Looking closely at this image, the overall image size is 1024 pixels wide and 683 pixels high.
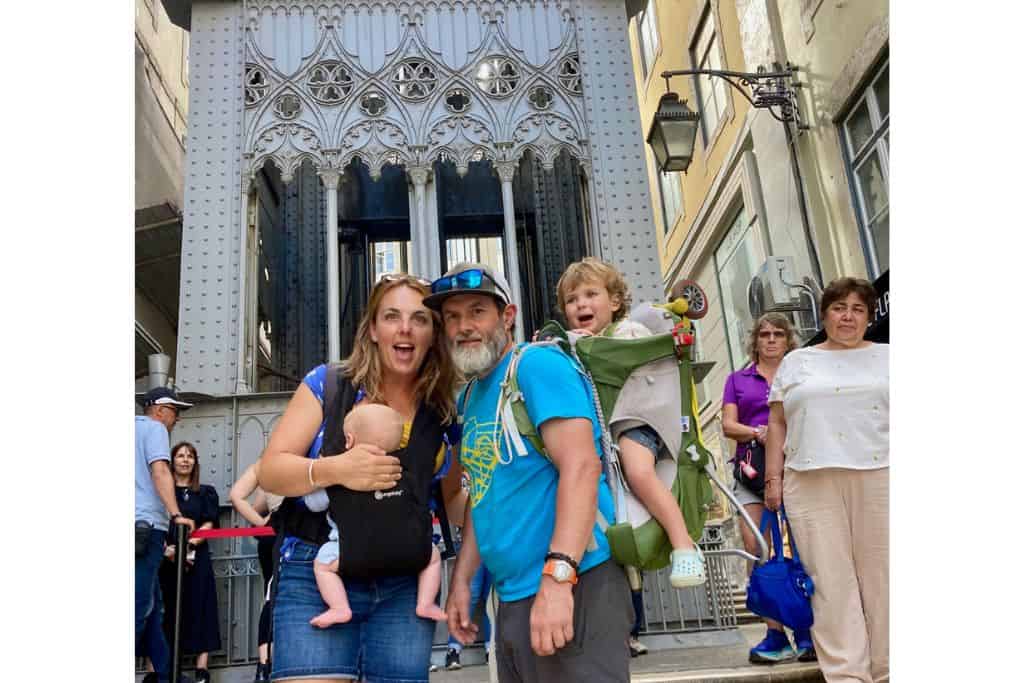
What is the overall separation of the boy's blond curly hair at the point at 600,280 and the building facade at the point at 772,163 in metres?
6.25

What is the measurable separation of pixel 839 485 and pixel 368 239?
778 cm

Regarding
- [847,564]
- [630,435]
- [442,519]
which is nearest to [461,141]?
[847,564]

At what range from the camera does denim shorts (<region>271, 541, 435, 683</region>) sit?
2381 millimetres

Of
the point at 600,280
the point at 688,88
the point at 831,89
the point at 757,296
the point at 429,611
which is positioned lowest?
the point at 429,611

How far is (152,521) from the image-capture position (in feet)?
18.4

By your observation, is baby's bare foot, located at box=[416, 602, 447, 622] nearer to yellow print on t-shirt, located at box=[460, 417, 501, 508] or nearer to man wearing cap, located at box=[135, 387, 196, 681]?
yellow print on t-shirt, located at box=[460, 417, 501, 508]

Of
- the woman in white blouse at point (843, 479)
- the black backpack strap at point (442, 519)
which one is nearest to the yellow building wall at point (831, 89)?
the woman in white blouse at point (843, 479)

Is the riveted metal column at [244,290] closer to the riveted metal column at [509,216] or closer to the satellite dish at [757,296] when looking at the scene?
the riveted metal column at [509,216]

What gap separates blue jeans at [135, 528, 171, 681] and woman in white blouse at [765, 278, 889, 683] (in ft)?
12.9

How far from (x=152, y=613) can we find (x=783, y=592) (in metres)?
3.95

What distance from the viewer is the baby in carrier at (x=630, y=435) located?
2.41m

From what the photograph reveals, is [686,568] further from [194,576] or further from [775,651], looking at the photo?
[194,576]
